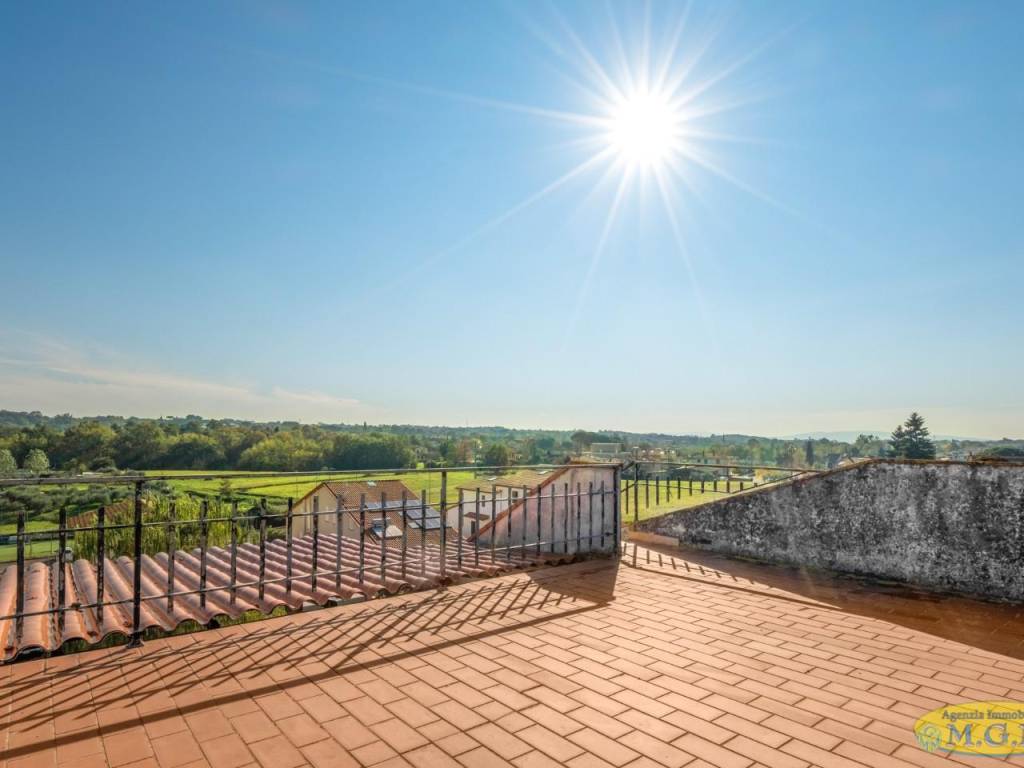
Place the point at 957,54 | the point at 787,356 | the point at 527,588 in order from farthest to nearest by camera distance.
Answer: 1. the point at 787,356
2. the point at 957,54
3. the point at 527,588

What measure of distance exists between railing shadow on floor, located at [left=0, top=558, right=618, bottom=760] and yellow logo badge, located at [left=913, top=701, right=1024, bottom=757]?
7.99ft

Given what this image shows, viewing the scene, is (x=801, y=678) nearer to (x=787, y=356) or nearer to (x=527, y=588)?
(x=527, y=588)

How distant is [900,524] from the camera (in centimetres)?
589

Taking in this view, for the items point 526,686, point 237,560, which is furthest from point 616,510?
point 237,560

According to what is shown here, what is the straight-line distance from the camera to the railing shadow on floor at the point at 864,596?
14.2 feet

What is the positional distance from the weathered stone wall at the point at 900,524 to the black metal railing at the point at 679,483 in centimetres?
55

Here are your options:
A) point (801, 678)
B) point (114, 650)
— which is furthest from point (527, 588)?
point (114, 650)

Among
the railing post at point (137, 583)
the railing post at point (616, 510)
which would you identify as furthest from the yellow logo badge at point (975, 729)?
the railing post at point (137, 583)

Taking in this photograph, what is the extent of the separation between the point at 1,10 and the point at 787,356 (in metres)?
35.6

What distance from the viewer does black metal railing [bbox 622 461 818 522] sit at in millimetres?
7602

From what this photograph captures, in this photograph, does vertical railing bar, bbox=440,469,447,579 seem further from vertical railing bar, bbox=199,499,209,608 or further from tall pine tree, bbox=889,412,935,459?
tall pine tree, bbox=889,412,935,459

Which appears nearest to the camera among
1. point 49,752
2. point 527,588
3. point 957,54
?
point 49,752

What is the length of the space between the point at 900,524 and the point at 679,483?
9.67 ft

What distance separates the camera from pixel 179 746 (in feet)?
7.93
